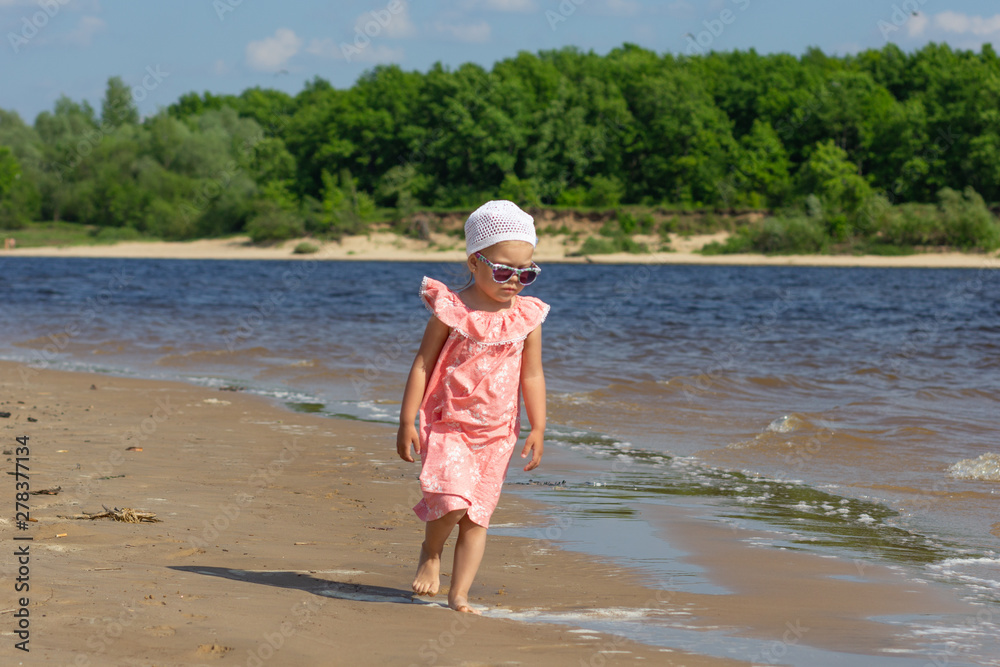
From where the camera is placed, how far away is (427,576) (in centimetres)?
351

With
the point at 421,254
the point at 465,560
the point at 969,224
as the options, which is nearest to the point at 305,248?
the point at 421,254

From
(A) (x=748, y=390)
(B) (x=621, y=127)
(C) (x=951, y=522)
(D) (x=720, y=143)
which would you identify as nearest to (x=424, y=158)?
(B) (x=621, y=127)

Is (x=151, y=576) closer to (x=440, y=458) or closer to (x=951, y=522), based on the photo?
(x=440, y=458)

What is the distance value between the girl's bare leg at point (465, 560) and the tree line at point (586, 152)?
164 ft

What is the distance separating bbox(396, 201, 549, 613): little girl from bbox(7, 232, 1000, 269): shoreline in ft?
151

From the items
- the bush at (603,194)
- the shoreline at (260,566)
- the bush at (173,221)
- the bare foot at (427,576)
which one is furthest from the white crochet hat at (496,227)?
the bush at (173,221)

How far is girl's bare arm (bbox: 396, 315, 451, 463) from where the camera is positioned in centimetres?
347

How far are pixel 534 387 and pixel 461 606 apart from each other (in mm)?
857

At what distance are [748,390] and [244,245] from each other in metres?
54.7

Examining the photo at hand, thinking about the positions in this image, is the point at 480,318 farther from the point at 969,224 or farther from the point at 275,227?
the point at 275,227

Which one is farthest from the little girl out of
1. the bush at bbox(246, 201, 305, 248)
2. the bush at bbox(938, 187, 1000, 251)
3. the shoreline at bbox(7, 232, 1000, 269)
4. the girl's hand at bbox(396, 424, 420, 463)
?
the bush at bbox(246, 201, 305, 248)

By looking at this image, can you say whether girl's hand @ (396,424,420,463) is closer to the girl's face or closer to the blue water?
the girl's face

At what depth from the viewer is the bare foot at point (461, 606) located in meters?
3.28

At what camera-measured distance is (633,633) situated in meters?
3.09
